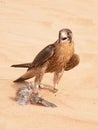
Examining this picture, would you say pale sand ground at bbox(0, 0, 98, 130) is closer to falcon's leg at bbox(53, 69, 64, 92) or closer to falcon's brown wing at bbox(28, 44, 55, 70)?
falcon's leg at bbox(53, 69, 64, 92)

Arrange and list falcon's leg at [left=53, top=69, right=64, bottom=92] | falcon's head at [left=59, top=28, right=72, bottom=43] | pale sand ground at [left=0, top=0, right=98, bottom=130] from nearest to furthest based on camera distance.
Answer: pale sand ground at [left=0, top=0, right=98, bottom=130] < falcon's head at [left=59, top=28, right=72, bottom=43] < falcon's leg at [left=53, top=69, right=64, bottom=92]

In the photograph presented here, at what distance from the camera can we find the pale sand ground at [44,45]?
5137 millimetres

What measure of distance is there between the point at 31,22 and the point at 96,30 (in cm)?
96

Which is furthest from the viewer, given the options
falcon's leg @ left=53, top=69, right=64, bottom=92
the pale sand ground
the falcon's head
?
falcon's leg @ left=53, top=69, right=64, bottom=92

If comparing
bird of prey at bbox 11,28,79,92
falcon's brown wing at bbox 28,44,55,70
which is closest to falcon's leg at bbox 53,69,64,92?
bird of prey at bbox 11,28,79,92

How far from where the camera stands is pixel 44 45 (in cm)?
796

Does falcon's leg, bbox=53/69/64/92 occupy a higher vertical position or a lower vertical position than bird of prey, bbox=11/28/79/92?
lower

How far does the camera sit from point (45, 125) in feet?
16.4

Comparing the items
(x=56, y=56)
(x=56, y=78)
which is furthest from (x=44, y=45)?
(x=56, y=56)

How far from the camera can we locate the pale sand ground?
202 inches

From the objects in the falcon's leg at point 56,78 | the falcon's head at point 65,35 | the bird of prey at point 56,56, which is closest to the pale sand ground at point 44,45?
the falcon's leg at point 56,78

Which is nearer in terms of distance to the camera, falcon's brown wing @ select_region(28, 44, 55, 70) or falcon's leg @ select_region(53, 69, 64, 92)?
falcon's brown wing @ select_region(28, 44, 55, 70)

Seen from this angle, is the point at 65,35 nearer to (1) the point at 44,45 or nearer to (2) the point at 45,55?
(2) the point at 45,55

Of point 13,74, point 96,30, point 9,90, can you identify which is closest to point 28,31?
point 96,30
